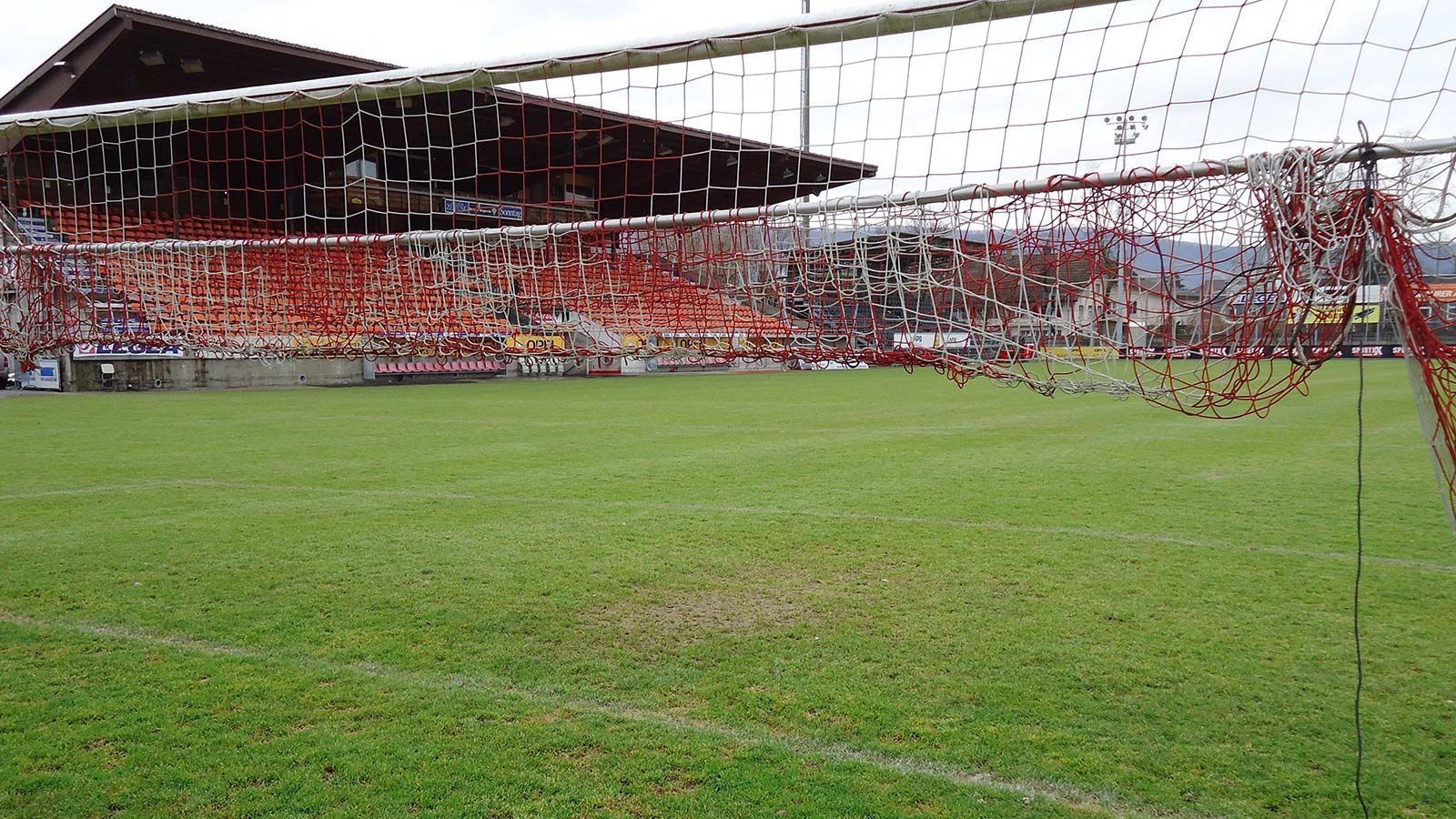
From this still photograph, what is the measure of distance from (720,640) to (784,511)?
276cm

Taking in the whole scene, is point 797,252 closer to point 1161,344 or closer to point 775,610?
point 1161,344

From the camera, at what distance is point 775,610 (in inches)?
177

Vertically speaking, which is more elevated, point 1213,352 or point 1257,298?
point 1257,298

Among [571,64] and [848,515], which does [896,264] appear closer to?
[571,64]

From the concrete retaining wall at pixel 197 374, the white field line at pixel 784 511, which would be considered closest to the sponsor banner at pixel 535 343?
the white field line at pixel 784 511

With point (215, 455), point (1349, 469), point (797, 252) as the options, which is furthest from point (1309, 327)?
point (215, 455)

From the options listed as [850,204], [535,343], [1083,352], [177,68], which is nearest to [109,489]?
[535,343]

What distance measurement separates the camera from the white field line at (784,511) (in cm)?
551

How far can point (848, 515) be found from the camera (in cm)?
668

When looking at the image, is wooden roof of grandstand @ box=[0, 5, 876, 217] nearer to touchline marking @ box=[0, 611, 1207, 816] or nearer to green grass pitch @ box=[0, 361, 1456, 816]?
green grass pitch @ box=[0, 361, 1456, 816]

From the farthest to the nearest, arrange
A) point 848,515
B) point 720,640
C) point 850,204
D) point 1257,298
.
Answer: point 848,515, point 720,640, point 850,204, point 1257,298

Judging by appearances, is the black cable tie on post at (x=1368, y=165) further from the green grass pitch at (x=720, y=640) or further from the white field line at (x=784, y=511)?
the white field line at (x=784, y=511)

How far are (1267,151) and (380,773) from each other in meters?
2.88

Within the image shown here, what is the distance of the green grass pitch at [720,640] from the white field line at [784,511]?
0.05 meters
